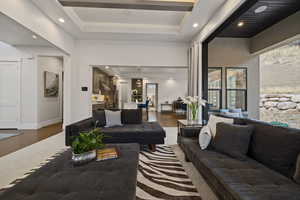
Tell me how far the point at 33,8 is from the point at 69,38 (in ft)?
5.11

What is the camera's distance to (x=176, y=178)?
6.67ft

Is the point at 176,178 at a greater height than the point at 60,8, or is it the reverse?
the point at 60,8

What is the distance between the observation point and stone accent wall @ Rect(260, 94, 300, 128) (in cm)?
489

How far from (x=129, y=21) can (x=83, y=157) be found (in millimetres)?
3988

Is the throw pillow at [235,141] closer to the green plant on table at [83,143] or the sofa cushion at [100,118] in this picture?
the green plant on table at [83,143]

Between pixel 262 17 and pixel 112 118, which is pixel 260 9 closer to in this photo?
pixel 262 17

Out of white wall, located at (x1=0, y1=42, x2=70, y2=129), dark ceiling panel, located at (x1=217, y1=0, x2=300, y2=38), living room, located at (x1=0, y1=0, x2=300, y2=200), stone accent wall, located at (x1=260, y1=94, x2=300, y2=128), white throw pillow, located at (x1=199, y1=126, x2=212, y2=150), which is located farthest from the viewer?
white wall, located at (x1=0, y1=42, x2=70, y2=129)

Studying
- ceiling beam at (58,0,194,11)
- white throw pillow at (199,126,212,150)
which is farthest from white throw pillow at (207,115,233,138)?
ceiling beam at (58,0,194,11)

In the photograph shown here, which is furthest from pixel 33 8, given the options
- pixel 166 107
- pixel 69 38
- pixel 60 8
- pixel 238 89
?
pixel 166 107

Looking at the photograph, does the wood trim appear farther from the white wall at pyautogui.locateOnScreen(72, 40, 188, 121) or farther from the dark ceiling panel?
the white wall at pyautogui.locateOnScreen(72, 40, 188, 121)

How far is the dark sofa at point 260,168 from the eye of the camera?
1124 millimetres

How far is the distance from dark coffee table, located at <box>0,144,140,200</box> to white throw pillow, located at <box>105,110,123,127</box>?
1.82 metres

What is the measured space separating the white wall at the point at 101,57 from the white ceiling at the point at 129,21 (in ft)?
0.90

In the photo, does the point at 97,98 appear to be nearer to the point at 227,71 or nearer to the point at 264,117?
the point at 227,71
